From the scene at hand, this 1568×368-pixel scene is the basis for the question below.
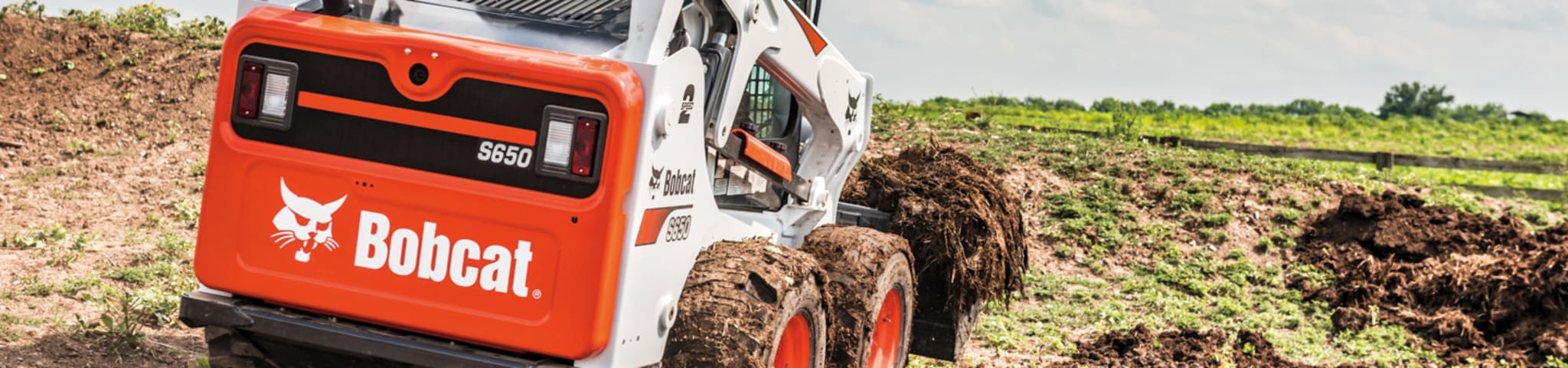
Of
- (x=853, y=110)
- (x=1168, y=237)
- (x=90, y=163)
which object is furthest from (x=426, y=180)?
(x=90, y=163)

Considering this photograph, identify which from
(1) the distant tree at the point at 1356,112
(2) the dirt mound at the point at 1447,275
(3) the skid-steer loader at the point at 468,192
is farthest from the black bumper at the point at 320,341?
(1) the distant tree at the point at 1356,112

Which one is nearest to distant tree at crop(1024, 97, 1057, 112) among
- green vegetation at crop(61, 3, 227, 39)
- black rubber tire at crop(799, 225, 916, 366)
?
green vegetation at crop(61, 3, 227, 39)

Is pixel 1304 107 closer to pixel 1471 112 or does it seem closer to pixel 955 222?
pixel 1471 112

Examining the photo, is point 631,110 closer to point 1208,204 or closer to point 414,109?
point 414,109

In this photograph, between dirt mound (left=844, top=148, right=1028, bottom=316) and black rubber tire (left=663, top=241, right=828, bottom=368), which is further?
dirt mound (left=844, top=148, right=1028, bottom=316)

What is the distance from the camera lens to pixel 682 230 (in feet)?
16.0

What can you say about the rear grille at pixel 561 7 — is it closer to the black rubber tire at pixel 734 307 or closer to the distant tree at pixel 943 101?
the black rubber tire at pixel 734 307

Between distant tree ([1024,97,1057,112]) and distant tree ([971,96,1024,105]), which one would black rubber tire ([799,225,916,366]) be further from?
distant tree ([1024,97,1057,112])

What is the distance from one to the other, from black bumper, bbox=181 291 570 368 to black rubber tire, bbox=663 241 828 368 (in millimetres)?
519

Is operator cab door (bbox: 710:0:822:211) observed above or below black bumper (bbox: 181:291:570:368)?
above

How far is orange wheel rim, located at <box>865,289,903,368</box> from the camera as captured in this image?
6.74 m

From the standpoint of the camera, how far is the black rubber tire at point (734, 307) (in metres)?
4.69

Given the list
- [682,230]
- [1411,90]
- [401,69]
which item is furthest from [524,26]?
[1411,90]

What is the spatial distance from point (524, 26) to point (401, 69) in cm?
51
